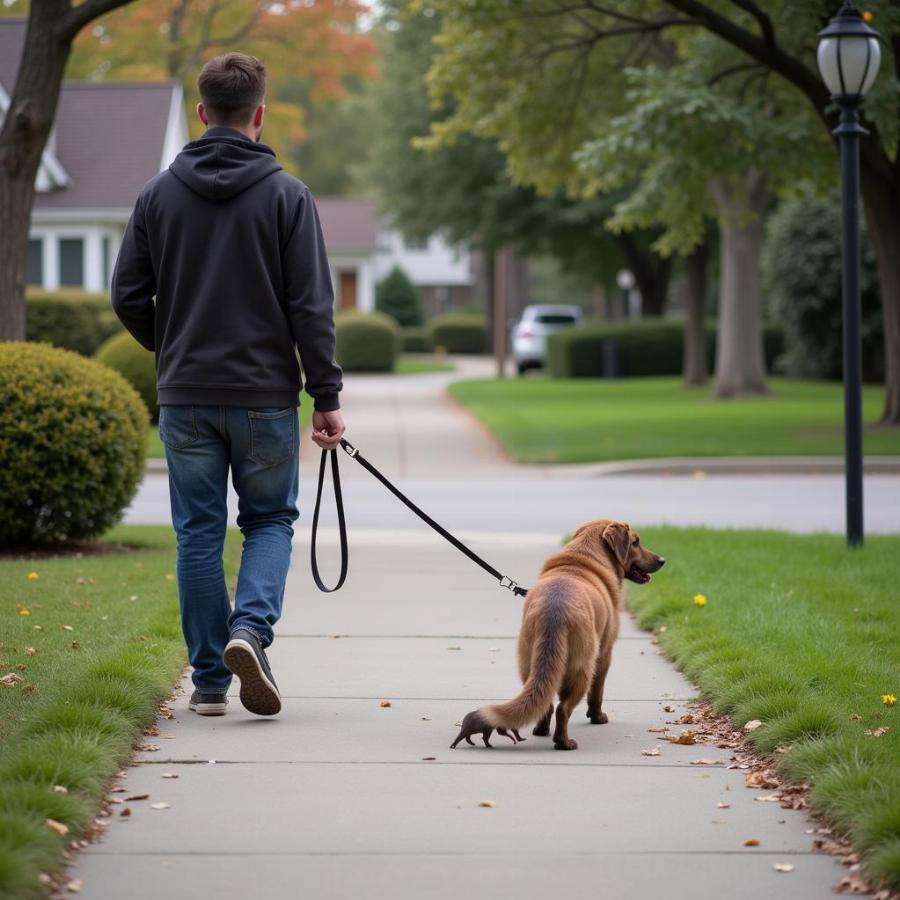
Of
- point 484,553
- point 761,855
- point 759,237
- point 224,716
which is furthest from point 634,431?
point 761,855

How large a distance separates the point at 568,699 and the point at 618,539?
79cm

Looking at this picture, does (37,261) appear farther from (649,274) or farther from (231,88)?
(231,88)

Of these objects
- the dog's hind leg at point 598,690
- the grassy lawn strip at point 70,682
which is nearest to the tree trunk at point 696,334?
the grassy lawn strip at point 70,682

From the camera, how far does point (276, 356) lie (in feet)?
18.1

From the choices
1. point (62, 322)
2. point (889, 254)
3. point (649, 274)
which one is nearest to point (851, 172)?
point (889, 254)

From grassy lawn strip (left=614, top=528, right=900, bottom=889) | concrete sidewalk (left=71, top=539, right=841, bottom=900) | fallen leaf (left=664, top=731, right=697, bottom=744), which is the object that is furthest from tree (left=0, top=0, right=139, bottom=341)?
fallen leaf (left=664, top=731, right=697, bottom=744)

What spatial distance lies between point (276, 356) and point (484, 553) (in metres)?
5.26

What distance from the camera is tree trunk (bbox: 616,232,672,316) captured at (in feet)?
132

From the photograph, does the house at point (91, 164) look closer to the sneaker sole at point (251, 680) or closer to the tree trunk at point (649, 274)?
the tree trunk at point (649, 274)

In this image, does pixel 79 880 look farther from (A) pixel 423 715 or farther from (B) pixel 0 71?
(B) pixel 0 71

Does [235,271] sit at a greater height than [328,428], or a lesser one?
greater

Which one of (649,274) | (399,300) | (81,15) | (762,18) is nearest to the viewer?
(81,15)

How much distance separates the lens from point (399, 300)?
220 ft

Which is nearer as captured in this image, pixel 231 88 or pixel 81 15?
pixel 231 88
